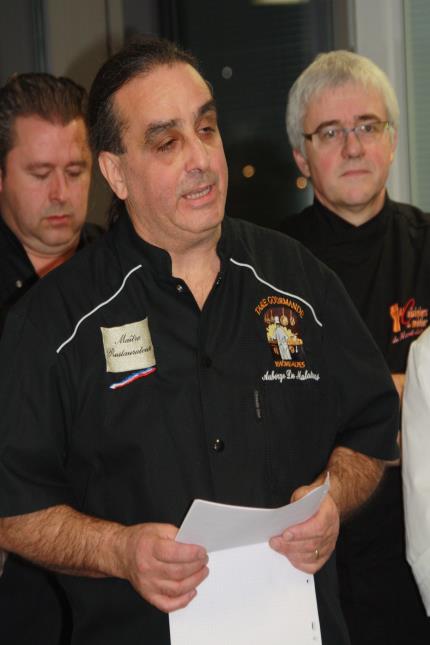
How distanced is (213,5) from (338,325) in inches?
90.8

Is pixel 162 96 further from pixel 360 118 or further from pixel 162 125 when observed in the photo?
pixel 360 118

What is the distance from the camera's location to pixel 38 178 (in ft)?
9.05

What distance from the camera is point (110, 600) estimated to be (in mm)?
1766

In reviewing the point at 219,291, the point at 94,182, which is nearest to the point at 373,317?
the point at 219,291

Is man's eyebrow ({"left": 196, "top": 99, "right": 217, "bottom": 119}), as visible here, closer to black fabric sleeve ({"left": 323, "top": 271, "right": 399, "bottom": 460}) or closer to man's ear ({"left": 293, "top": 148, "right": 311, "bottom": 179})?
black fabric sleeve ({"left": 323, "top": 271, "right": 399, "bottom": 460})

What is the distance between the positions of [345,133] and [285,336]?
3.18ft

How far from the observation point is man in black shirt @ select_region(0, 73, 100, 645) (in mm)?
2740

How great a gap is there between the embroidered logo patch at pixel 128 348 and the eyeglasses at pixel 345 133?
→ 1092 mm

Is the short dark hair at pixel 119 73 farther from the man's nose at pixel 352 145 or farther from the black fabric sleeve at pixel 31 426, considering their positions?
the man's nose at pixel 352 145

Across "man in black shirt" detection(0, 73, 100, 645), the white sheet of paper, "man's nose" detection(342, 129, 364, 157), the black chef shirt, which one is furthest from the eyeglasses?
the white sheet of paper

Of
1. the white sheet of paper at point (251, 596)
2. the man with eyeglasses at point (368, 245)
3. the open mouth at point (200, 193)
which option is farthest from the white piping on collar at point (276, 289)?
the man with eyeglasses at point (368, 245)

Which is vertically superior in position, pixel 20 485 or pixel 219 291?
pixel 219 291

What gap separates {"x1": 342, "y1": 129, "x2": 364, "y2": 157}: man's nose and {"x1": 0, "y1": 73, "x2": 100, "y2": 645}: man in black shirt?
2.34 ft

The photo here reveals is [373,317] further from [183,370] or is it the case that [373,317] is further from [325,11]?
[325,11]
